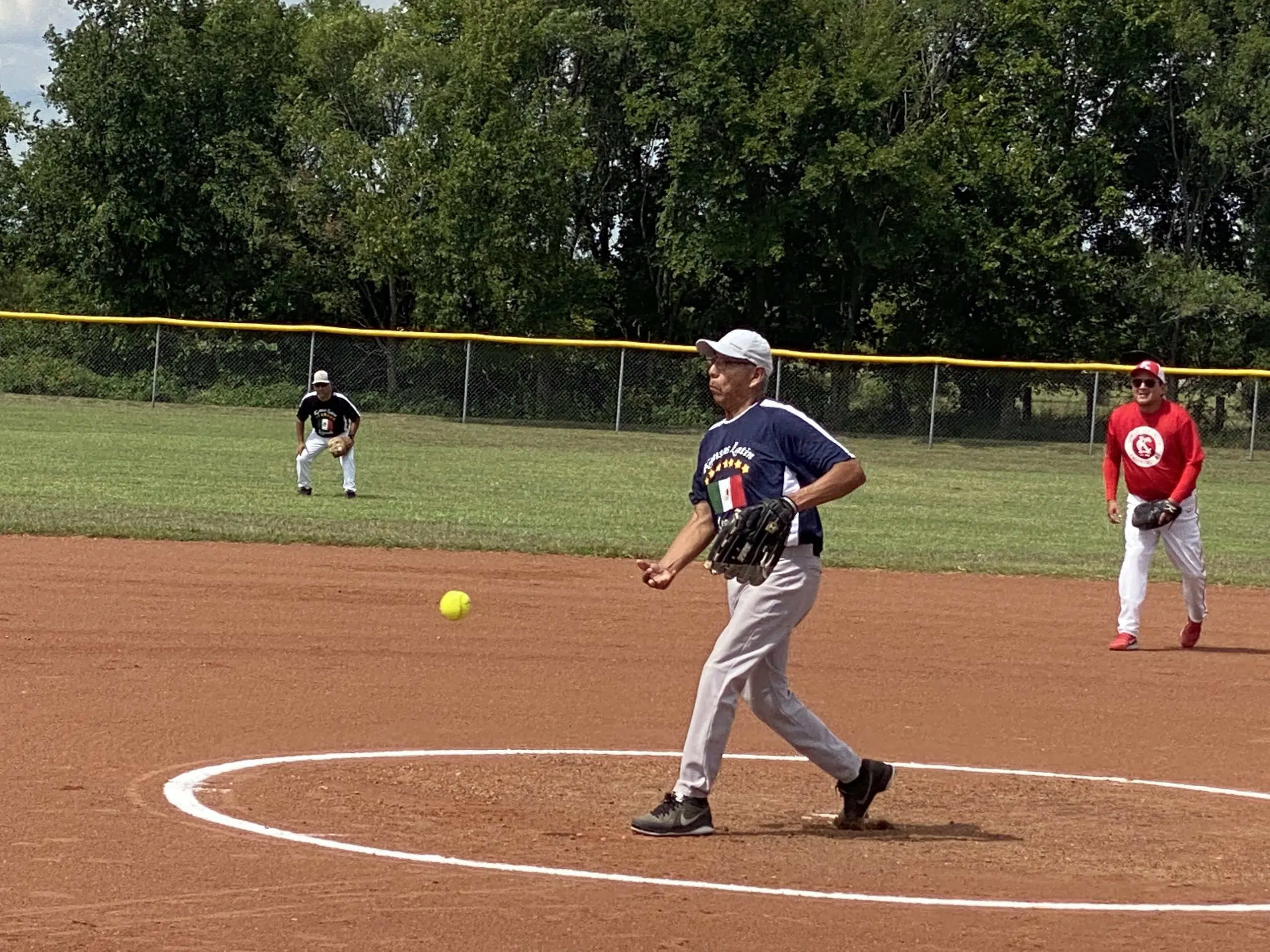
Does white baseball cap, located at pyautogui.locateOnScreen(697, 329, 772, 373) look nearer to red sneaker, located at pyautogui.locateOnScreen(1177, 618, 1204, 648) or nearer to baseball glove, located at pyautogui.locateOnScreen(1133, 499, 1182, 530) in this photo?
baseball glove, located at pyautogui.locateOnScreen(1133, 499, 1182, 530)

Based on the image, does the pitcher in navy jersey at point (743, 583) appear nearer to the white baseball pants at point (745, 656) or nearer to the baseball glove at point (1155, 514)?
the white baseball pants at point (745, 656)

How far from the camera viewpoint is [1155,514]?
1199 centimetres

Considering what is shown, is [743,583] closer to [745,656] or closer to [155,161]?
[745,656]

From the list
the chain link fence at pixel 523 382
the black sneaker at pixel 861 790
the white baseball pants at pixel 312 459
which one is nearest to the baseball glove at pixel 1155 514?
the black sneaker at pixel 861 790

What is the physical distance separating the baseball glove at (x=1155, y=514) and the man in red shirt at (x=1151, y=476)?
0.04 m

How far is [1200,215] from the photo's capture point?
48.6 m

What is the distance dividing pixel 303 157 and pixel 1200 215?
2477cm

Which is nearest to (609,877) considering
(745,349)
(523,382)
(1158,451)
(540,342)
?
Result: (745,349)

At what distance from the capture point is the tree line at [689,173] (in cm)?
4244

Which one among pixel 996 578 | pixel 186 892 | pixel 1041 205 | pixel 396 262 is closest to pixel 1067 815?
pixel 186 892

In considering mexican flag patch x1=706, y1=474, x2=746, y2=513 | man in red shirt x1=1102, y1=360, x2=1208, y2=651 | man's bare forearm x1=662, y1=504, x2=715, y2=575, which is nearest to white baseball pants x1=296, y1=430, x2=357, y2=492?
man in red shirt x1=1102, y1=360, x2=1208, y2=651

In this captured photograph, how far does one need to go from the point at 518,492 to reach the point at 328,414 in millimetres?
2946

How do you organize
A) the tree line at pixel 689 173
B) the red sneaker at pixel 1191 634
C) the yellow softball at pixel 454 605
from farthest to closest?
the tree line at pixel 689 173 → the red sneaker at pixel 1191 634 → the yellow softball at pixel 454 605

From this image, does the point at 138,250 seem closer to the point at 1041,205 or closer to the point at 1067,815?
the point at 1041,205
